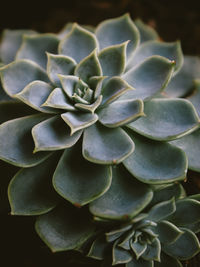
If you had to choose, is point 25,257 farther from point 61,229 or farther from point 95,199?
point 95,199

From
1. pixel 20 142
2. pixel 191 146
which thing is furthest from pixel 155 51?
pixel 20 142

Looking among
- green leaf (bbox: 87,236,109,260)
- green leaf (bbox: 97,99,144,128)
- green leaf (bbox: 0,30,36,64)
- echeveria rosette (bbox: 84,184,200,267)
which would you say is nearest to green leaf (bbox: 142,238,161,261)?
echeveria rosette (bbox: 84,184,200,267)

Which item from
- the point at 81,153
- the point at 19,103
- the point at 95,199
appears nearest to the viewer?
the point at 95,199

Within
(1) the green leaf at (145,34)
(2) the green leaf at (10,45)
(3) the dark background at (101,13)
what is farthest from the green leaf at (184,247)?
(3) the dark background at (101,13)

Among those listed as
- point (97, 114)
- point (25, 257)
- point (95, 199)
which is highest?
point (97, 114)

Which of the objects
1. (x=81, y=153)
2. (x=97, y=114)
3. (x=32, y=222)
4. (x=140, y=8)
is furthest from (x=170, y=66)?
(x=140, y=8)

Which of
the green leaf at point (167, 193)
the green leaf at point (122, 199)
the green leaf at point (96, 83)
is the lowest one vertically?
→ the green leaf at point (167, 193)

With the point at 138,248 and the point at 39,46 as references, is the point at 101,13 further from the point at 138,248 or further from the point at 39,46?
the point at 138,248

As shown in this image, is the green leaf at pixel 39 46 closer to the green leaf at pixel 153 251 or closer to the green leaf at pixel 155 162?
the green leaf at pixel 155 162
